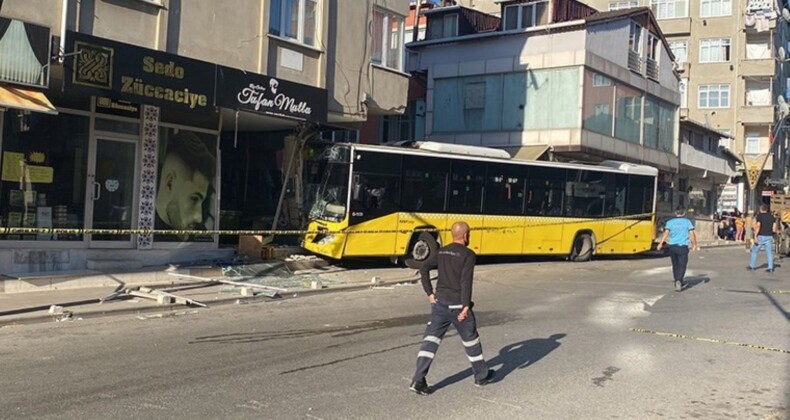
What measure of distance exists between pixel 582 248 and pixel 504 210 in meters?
3.79

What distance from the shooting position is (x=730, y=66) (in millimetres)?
50125

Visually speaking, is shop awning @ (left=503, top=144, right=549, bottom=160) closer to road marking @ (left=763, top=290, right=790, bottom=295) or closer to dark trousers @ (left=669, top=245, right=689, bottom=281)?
dark trousers @ (left=669, top=245, right=689, bottom=281)

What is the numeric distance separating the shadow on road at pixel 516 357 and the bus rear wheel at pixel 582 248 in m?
12.5

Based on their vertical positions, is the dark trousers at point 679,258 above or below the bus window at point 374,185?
below

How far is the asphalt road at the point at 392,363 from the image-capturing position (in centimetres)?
575

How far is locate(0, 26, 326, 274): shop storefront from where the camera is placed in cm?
1235

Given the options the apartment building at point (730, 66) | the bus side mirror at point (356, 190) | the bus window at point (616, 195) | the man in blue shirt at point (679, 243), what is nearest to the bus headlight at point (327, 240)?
the bus side mirror at point (356, 190)

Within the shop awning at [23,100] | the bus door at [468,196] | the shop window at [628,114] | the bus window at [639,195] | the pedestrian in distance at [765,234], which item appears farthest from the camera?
the shop window at [628,114]

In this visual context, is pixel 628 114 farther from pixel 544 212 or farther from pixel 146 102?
pixel 146 102

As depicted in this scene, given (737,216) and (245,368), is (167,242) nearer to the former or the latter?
(245,368)

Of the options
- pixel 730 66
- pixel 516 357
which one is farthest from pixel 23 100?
pixel 730 66

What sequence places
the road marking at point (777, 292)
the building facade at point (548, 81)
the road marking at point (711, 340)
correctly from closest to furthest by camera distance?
the road marking at point (711, 340) < the road marking at point (777, 292) < the building facade at point (548, 81)

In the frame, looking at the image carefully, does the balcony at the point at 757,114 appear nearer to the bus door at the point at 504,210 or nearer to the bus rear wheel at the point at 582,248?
the bus rear wheel at the point at 582,248

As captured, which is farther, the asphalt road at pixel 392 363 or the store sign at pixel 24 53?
the store sign at pixel 24 53
